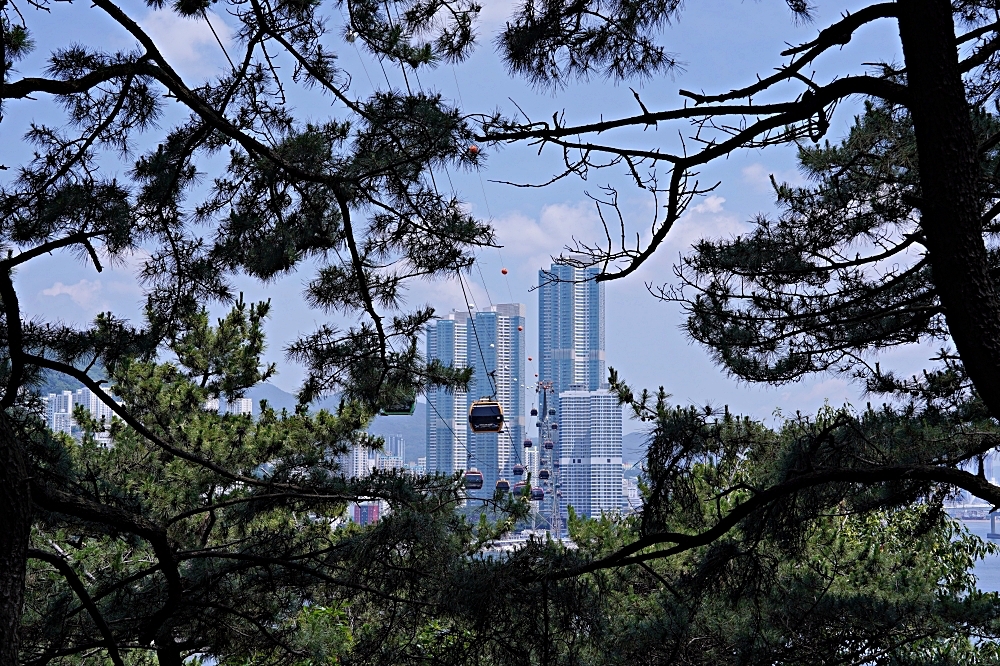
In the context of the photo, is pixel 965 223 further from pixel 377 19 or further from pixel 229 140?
pixel 229 140

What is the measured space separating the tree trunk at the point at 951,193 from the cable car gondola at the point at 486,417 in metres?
11.4

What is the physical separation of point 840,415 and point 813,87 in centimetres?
105

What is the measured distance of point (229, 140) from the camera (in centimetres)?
356

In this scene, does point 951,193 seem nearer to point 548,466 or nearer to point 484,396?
point 484,396

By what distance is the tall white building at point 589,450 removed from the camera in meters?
75.6

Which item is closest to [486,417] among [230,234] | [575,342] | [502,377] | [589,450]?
[230,234]

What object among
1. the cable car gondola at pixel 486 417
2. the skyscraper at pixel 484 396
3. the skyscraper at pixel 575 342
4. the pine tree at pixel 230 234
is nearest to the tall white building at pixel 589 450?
the skyscraper at pixel 484 396

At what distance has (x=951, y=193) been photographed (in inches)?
86.6

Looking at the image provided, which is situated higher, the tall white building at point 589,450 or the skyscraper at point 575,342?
the skyscraper at point 575,342

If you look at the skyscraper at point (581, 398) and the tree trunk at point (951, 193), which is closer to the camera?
the tree trunk at point (951, 193)

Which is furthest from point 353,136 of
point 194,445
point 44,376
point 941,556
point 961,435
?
point 941,556

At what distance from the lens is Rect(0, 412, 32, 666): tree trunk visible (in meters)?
2.05

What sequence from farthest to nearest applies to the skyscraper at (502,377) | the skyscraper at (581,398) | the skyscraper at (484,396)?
the skyscraper at (581,398) → the skyscraper at (484,396) → the skyscraper at (502,377)

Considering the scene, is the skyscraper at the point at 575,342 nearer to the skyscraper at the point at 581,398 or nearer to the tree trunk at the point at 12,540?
the skyscraper at the point at 581,398
